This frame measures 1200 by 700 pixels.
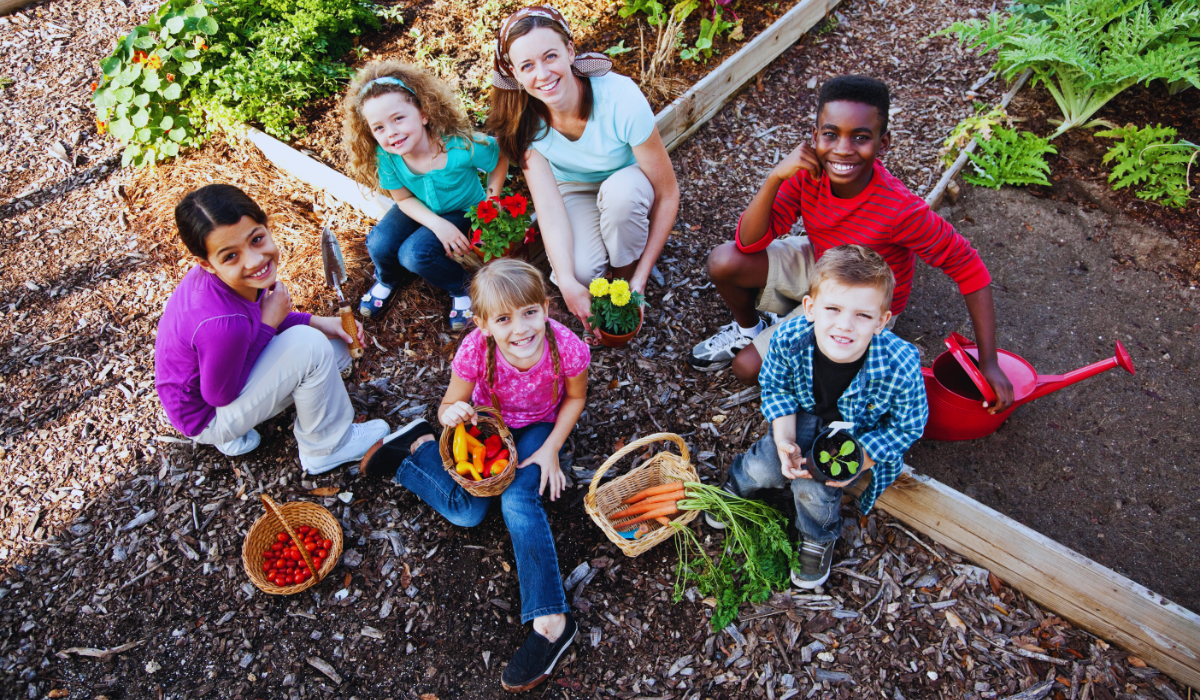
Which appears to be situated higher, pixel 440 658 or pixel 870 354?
pixel 870 354

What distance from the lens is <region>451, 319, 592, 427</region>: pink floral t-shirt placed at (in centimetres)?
253

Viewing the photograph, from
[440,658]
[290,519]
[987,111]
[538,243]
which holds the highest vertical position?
[987,111]

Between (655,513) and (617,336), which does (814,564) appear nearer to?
(655,513)

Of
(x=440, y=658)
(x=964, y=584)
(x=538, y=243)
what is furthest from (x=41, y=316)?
(x=964, y=584)

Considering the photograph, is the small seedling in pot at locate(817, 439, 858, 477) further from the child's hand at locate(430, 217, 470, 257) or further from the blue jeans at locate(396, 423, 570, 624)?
the child's hand at locate(430, 217, 470, 257)

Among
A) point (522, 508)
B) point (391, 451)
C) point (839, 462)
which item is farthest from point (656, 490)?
point (391, 451)

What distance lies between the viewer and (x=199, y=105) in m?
4.20

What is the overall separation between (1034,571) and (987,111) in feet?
10.4

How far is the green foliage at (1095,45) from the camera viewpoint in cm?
346

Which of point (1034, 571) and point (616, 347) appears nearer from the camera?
point (1034, 571)

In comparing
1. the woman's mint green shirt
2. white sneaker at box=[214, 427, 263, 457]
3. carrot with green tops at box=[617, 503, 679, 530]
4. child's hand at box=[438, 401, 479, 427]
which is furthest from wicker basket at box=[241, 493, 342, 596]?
the woman's mint green shirt

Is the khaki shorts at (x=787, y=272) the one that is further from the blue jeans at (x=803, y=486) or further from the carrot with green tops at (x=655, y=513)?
the carrot with green tops at (x=655, y=513)

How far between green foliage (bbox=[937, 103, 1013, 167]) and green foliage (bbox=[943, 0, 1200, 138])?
0.96 ft

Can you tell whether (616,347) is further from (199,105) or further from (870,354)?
(199,105)
